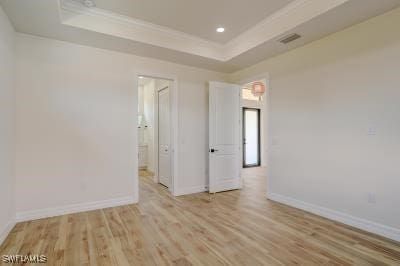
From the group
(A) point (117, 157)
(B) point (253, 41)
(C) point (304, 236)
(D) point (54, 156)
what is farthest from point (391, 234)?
(D) point (54, 156)

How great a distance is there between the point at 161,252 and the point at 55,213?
213 cm

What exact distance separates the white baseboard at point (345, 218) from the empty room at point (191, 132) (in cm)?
2

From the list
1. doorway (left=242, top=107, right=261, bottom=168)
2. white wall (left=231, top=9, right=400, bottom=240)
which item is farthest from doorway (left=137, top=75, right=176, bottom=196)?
doorway (left=242, top=107, right=261, bottom=168)

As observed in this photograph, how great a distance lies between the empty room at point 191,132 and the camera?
8.47 ft

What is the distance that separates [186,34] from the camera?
390 cm

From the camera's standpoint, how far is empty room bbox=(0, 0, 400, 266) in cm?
258

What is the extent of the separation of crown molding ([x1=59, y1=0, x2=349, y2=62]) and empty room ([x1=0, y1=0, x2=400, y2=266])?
19 millimetres

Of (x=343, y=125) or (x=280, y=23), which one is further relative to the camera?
(x=280, y=23)

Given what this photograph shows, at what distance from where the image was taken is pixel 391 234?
2.65 m

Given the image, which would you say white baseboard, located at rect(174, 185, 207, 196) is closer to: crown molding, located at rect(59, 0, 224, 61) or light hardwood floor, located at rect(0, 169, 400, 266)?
light hardwood floor, located at rect(0, 169, 400, 266)

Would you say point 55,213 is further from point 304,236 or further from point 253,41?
point 253,41

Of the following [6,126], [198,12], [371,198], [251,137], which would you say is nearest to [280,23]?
[198,12]

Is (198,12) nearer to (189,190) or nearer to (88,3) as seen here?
(88,3)

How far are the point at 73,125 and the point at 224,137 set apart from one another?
3.04 metres
